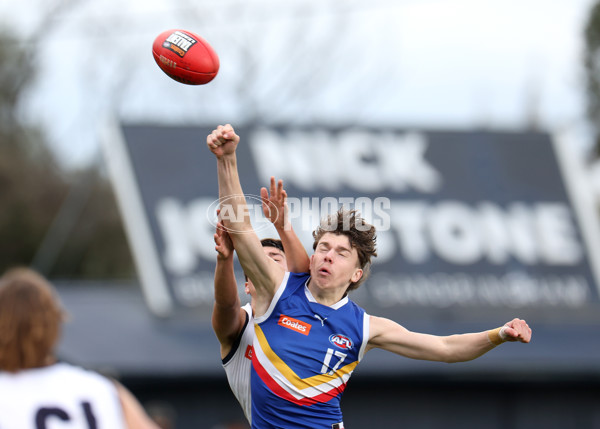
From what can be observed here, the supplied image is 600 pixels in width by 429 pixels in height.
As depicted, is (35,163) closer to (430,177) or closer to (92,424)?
(430,177)

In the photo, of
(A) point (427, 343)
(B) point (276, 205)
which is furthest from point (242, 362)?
(A) point (427, 343)

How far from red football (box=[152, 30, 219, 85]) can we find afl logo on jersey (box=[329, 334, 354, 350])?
1790 millimetres

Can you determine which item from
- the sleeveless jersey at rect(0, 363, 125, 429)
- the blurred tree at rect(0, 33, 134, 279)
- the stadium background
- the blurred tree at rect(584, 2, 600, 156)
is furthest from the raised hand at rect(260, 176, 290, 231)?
the blurred tree at rect(584, 2, 600, 156)

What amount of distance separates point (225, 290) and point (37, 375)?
57.3 inches

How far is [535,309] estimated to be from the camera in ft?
45.5

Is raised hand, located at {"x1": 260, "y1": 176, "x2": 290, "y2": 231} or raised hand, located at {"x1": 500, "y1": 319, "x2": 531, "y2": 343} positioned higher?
raised hand, located at {"x1": 260, "y1": 176, "x2": 290, "y2": 231}

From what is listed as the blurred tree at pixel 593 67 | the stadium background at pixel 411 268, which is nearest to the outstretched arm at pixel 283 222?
the stadium background at pixel 411 268

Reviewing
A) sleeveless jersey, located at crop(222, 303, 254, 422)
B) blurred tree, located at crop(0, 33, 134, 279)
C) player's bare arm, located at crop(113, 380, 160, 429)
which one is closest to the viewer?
player's bare arm, located at crop(113, 380, 160, 429)

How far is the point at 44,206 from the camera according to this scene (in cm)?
3047

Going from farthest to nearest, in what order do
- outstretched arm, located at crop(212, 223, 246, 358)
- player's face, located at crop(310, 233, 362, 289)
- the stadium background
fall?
the stadium background, player's face, located at crop(310, 233, 362, 289), outstretched arm, located at crop(212, 223, 246, 358)

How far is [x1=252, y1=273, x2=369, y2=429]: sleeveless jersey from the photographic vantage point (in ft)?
15.2

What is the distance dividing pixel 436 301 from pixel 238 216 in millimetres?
9595

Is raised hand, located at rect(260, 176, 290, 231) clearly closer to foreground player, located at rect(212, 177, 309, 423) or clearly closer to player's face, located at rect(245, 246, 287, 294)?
foreground player, located at rect(212, 177, 309, 423)

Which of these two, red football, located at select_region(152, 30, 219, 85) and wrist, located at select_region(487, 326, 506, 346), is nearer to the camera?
wrist, located at select_region(487, 326, 506, 346)
